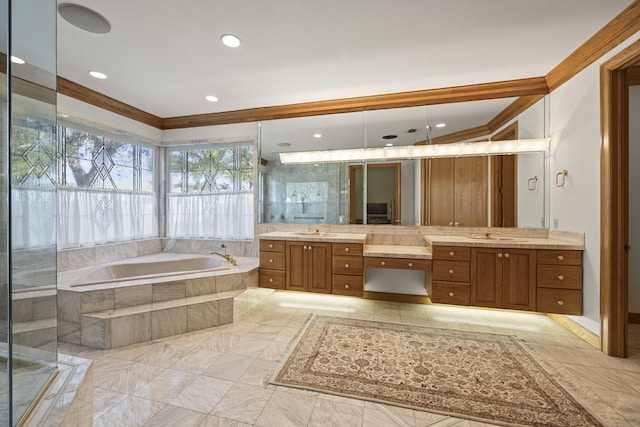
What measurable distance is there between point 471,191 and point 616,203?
118 cm

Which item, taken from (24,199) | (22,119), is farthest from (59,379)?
(22,119)

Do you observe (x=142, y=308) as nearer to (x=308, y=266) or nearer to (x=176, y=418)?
(x=176, y=418)

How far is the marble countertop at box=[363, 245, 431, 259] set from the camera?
2687 mm

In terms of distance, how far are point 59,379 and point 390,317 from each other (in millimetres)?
2629

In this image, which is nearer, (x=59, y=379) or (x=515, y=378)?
(x=59, y=379)

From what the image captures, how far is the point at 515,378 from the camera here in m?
1.78

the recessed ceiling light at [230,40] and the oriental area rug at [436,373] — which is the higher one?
the recessed ceiling light at [230,40]

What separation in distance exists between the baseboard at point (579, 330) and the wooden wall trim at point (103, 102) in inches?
230

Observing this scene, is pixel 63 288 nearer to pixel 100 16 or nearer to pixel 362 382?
pixel 100 16

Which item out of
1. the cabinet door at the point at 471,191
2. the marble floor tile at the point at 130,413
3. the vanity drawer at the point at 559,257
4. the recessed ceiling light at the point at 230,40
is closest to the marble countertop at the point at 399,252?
the cabinet door at the point at 471,191

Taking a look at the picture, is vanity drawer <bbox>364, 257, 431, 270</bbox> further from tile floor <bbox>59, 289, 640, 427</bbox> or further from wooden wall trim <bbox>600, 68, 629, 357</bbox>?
wooden wall trim <bbox>600, 68, 629, 357</bbox>

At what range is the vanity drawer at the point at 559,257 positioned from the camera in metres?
2.31

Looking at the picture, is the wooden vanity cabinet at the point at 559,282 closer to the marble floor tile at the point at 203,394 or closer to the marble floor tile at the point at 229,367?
the marble floor tile at the point at 229,367

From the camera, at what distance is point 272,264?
3102mm
